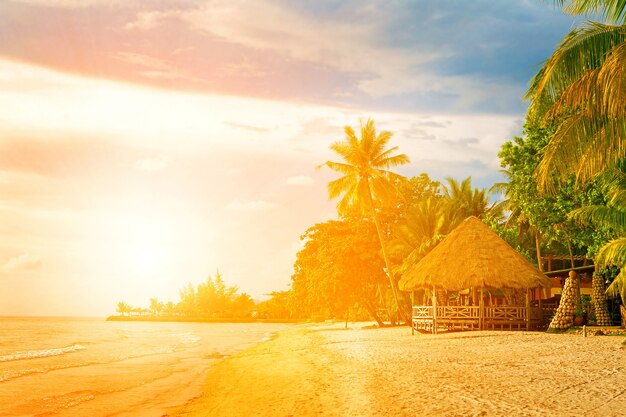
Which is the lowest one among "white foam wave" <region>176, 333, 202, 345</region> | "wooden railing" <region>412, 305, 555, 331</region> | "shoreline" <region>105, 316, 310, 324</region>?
"shoreline" <region>105, 316, 310, 324</region>

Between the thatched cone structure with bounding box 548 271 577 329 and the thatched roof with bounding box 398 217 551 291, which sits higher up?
the thatched roof with bounding box 398 217 551 291

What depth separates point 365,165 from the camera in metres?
29.1

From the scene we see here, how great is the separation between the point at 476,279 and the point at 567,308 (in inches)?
118

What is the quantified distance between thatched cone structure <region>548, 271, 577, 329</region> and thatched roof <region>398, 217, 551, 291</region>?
0.96m

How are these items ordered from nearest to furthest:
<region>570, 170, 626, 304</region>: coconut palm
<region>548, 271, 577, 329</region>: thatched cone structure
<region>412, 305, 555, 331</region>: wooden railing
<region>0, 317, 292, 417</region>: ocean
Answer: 1. <region>0, 317, 292, 417</region>: ocean
2. <region>570, 170, 626, 304</region>: coconut palm
3. <region>548, 271, 577, 329</region>: thatched cone structure
4. <region>412, 305, 555, 331</region>: wooden railing

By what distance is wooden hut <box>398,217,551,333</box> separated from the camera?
64.2 ft

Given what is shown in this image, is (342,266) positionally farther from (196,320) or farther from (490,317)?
(196,320)

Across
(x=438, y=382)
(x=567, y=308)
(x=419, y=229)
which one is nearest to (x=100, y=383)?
(x=438, y=382)

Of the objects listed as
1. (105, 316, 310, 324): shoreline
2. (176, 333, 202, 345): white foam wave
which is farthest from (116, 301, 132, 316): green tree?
(176, 333, 202, 345): white foam wave

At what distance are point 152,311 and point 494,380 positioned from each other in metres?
108

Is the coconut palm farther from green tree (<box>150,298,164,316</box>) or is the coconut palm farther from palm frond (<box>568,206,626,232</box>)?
green tree (<box>150,298,164,316</box>)

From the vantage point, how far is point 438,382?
388 inches

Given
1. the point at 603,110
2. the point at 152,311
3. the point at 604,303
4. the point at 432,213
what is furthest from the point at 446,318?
the point at 152,311

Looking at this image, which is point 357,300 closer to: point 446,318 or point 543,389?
point 446,318
